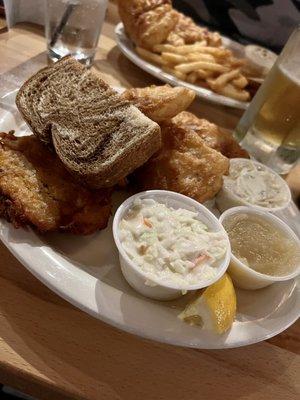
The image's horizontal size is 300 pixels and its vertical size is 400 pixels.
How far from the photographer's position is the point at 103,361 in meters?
1.24

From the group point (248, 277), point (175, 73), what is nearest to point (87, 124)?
point (248, 277)

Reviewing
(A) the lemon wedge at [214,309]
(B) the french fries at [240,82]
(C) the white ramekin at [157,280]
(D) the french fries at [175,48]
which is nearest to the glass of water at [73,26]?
(D) the french fries at [175,48]

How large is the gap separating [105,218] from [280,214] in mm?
775

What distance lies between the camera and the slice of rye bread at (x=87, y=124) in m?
1.48

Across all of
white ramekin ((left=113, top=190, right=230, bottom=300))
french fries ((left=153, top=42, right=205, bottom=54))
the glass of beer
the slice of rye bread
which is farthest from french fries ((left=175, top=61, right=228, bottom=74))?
white ramekin ((left=113, top=190, right=230, bottom=300))

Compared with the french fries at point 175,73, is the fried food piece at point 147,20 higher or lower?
higher

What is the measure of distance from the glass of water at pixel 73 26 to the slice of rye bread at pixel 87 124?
0.76 metres

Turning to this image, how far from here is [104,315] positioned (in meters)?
1.21

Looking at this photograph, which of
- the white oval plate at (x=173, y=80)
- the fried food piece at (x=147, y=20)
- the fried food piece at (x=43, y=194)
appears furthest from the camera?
the fried food piece at (x=147, y=20)

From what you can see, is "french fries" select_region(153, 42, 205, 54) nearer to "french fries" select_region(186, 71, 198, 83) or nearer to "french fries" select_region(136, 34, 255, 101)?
"french fries" select_region(136, 34, 255, 101)

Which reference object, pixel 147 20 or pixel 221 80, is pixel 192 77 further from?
pixel 147 20

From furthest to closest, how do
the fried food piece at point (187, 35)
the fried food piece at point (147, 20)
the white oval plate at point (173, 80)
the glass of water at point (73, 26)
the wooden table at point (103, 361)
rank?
the fried food piece at point (187, 35) → the fried food piece at point (147, 20) → the white oval plate at point (173, 80) → the glass of water at point (73, 26) → the wooden table at point (103, 361)

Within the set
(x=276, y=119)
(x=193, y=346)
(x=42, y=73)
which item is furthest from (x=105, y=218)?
(x=276, y=119)

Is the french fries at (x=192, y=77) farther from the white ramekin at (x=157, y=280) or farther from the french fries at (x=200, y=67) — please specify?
the white ramekin at (x=157, y=280)
